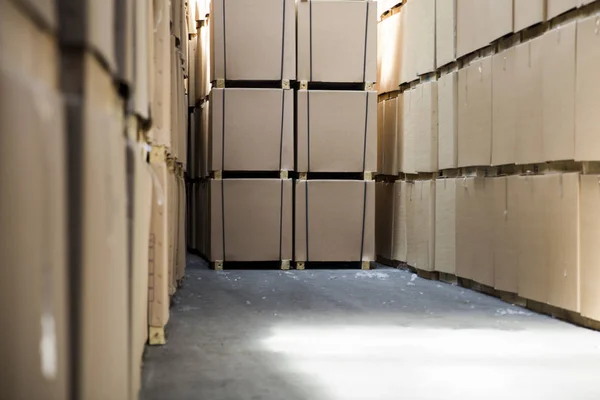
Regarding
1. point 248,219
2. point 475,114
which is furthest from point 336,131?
point 475,114

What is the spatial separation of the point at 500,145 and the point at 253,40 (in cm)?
317

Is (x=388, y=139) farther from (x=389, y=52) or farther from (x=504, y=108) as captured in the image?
(x=504, y=108)

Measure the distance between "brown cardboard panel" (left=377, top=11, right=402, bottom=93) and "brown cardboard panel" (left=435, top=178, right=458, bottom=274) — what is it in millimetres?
→ 1828

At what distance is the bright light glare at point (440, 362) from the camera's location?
108 inches

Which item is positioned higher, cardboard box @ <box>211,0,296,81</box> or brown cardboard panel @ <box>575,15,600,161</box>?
cardboard box @ <box>211,0,296,81</box>

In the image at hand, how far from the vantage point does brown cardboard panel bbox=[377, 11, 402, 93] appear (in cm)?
748

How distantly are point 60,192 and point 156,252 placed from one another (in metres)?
2.51

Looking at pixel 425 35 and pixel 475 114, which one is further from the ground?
pixel 425 35

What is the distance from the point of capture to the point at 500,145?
5.05 m

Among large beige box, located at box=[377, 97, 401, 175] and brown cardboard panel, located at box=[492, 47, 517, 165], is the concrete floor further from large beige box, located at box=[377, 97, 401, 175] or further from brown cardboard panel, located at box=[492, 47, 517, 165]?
large beige box, located at box=[377, 97, 401, 175]

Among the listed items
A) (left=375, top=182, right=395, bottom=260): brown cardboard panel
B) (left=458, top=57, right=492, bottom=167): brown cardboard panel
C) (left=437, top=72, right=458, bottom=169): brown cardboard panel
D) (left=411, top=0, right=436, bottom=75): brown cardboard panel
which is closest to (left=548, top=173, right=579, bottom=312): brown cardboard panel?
(left=458, top=57, right=492, bottom=167): brown cardboard panel

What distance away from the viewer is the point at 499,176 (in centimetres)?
511

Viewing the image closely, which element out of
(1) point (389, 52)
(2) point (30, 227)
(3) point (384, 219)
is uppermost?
(1) point (389, 52)

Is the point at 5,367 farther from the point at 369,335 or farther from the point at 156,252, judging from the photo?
the point at 369,335
